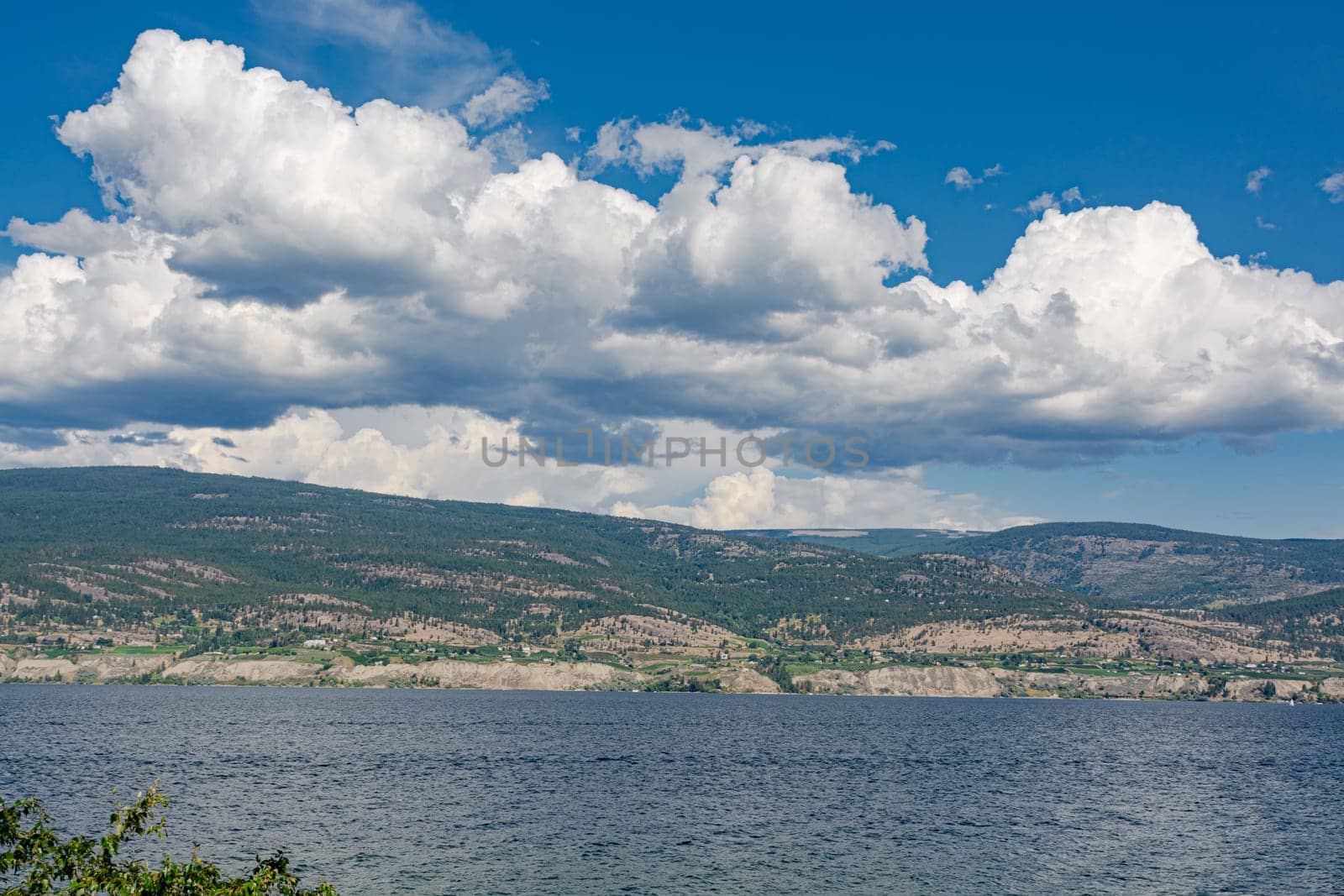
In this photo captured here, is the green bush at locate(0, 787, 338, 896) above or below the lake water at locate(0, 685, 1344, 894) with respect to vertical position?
above

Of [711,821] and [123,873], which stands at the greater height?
[123,873]

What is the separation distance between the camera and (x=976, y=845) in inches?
4749

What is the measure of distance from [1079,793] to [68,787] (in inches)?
5793

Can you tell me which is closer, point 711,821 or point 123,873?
point 123,873

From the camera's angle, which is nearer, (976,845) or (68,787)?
(976,845)

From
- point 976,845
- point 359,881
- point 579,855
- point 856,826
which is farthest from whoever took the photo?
point 856,826

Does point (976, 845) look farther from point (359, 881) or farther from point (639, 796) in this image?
point (359, 881)

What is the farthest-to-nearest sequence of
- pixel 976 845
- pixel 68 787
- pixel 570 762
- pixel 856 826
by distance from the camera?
1. pixel 570 762
2. pixel 68 787
3. pixel 856 826
4. pixel 976 845

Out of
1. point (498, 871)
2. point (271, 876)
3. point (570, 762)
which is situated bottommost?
point (570, 762)

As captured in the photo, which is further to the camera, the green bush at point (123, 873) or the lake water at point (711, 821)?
the lake water at point (711, 821)

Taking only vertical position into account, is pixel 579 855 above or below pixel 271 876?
below

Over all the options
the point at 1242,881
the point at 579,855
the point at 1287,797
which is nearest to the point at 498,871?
the point at 579,855

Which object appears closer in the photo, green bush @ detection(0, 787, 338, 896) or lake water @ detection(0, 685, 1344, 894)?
green bush @ detection(0, 787, 338, 896)

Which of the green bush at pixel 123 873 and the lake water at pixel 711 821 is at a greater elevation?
the green bush at pixel 123 873
